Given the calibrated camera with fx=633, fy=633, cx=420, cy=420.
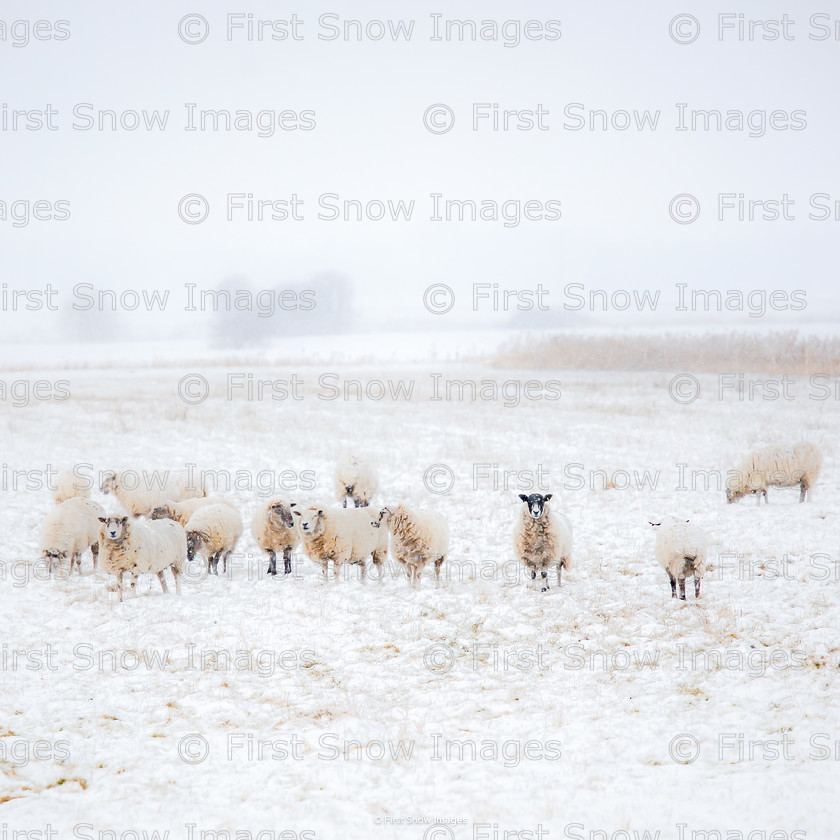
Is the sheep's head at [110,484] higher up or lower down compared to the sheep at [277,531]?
higher up

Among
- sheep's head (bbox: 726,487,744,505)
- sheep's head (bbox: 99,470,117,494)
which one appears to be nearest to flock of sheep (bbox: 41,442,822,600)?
sheep's head (bbox: 99,470,117,494)

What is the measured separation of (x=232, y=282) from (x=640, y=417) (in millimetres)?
60931

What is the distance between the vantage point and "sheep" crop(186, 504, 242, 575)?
1149 centimetres

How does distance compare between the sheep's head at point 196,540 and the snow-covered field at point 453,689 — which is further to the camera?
the sheep's head at point 196,540

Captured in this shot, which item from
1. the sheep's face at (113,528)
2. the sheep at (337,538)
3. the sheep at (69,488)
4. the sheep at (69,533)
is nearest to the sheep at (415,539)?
the sheep at (337,538)

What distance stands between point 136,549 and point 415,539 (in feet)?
15.1

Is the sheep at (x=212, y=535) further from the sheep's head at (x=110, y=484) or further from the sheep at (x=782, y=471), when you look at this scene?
the sheep at (x=782, y=471)

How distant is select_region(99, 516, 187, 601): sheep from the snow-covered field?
0.40 metres

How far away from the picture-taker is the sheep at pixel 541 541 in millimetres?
10836

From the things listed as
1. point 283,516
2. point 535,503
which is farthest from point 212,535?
point 535,503

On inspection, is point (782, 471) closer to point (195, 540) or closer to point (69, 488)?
point (195, 540)

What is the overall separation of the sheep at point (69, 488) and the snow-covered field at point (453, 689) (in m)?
0.71

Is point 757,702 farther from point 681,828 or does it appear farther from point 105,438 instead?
point 105,438

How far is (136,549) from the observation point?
10.2 metres
